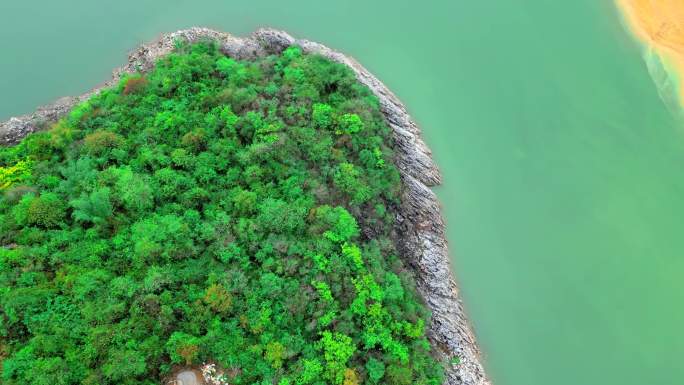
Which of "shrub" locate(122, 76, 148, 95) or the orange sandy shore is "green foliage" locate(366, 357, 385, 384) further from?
the orange sandy shore

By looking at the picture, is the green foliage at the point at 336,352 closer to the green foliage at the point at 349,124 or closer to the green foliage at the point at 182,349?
the green foliage at the point at 182,349

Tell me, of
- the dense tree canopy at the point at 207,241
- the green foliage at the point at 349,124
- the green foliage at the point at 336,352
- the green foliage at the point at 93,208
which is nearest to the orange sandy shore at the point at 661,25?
the dense tree canopy at the point at 207,241

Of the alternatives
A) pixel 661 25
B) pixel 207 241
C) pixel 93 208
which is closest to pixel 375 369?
pixel 207 241

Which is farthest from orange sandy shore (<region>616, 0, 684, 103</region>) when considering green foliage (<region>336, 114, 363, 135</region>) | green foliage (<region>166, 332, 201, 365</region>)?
green foliage (<region>166, 332, 201, 365</region>)

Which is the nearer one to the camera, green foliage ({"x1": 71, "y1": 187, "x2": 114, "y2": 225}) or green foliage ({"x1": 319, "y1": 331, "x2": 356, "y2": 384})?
green foliage ({"x1": 319, "y1": 331, "x2": 356, "y2": 384})

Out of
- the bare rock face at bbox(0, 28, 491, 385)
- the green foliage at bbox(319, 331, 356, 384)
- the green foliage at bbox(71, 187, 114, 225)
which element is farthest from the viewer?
the bare rock face at bbox(0, 28, 491, 385)

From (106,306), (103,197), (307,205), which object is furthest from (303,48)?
(106,306)
